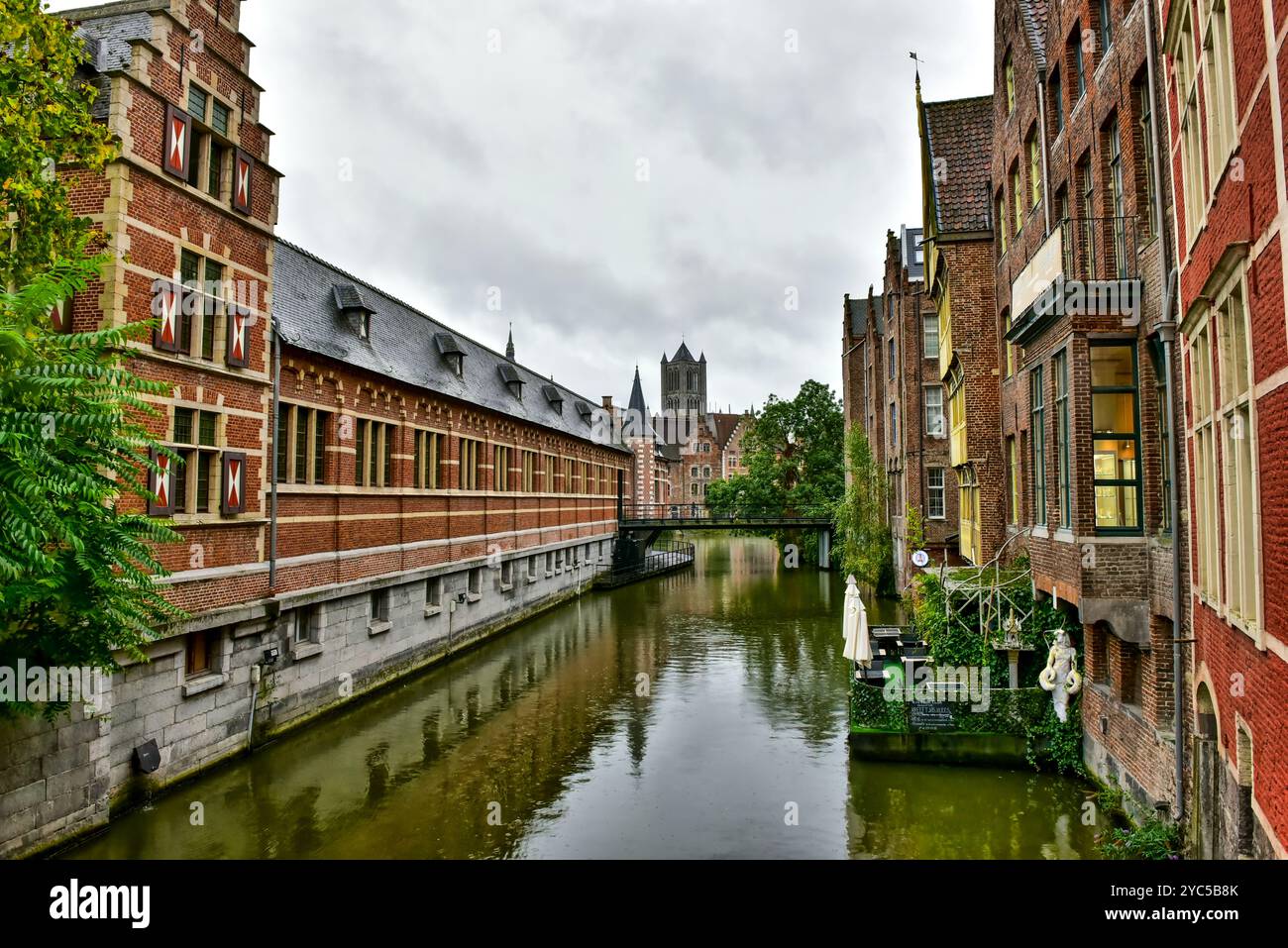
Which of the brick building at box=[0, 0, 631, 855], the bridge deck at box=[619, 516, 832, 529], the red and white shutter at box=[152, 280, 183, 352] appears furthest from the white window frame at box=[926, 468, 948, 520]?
the red and white shutter at box=[152, 280, 183, 352]

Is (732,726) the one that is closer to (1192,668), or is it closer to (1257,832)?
(1192,668)

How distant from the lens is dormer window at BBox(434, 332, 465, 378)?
25750 millimetres

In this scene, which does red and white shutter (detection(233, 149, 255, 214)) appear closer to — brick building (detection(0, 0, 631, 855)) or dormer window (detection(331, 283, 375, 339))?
brick building (detection(0, 0, 631, 855))

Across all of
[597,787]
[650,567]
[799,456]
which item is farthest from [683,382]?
[597,787]

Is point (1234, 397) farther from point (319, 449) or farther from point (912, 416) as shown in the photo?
point (912, 416)

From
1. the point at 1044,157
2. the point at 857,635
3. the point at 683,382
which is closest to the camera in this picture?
the point at 1044,157

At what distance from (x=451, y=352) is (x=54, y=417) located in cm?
1938

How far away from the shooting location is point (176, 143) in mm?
12039

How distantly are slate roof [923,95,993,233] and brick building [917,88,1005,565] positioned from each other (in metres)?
0.02

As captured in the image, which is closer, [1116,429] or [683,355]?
[1116,429]

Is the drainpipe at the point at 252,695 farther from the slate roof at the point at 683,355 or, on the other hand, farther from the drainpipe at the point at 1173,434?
the slate roof at the point at 683,355

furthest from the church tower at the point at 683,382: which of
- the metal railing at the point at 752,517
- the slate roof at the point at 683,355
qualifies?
the metal railing at the point at 752,517

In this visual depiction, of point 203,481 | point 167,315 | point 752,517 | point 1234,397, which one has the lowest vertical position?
point 752,517

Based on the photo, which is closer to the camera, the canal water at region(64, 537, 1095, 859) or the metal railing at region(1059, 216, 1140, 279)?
the metal railing at region(1059, 216, 1140, 279)
